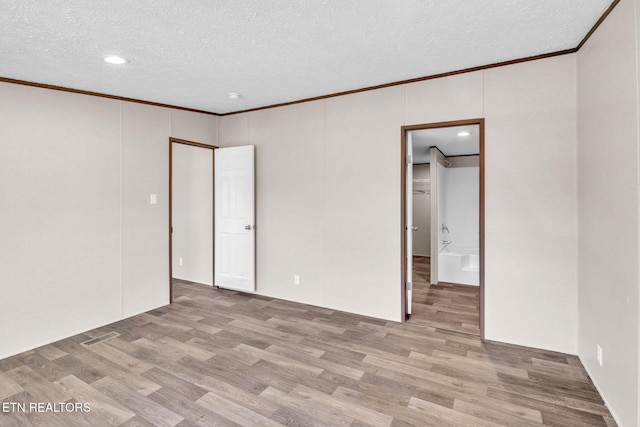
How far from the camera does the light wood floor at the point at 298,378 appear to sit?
2.13m

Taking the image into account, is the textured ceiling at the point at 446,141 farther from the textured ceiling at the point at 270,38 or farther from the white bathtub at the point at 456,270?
the white bathtub at the point at 456,270

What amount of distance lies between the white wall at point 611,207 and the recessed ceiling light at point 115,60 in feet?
11.4

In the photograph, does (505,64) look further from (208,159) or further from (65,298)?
(65,298)

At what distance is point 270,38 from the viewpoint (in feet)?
8.19

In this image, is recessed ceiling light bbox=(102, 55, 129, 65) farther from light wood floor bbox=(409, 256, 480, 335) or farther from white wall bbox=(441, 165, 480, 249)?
white wall bbox=(441, 165, 480, 249)

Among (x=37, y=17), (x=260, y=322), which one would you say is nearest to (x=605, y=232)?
(x=260, y=322)

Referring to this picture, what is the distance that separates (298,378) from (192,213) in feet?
12.2

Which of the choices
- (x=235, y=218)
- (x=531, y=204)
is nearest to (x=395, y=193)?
(x=531, y=204)

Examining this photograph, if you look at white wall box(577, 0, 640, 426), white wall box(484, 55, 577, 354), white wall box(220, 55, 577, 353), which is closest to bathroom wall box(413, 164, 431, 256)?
white wall box(220, 55, 577, 353)

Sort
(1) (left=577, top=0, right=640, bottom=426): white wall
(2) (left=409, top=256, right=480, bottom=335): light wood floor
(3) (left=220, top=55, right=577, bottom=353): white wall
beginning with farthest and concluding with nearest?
(2) (left=409, top=256, right=480, bottom=335): light wood floor
(3) (left=220, top=55, right=577, bottom=353): white wall
(1) (left=577, top=0, right=640, bottom=426): white wall

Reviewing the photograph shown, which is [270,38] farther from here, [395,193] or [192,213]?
[192,213]

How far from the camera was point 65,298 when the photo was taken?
11.2 ft

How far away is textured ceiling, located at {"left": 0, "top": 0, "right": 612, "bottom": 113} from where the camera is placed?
6.88 ft

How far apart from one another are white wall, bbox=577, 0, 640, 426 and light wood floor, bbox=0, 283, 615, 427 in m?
0.35
